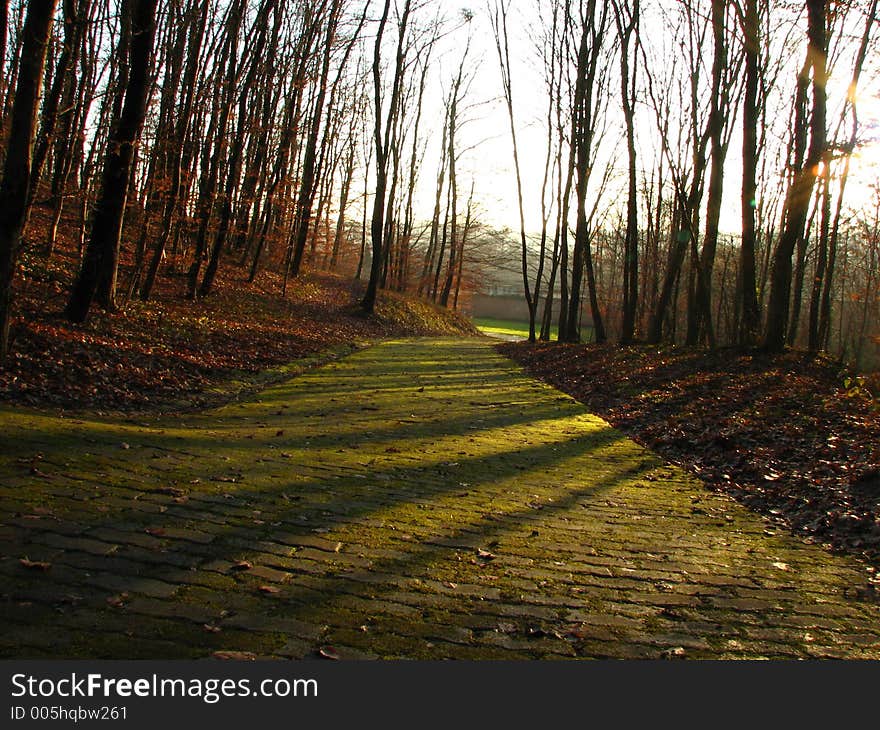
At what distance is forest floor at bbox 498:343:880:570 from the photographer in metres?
6.68

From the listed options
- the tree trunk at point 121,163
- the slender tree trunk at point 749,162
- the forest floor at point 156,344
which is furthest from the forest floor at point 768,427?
the tree trunk at point 121,163

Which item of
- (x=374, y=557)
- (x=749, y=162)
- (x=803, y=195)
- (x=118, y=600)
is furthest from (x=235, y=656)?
(x=749, y=162)

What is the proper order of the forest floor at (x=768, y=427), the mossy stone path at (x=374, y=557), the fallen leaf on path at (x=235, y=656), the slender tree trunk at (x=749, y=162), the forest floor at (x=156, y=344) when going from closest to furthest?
the fallen leaf on path at (x=235, y=656), the mossy stone path at (x=374, y=557), the forest floor at (x=768, y=427), the forest floor at (x=156, y=344), the slender tree trunk at (x=749, y=162)

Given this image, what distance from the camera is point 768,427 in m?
9.80

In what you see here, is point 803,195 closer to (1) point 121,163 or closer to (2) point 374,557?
(1) point 121,163

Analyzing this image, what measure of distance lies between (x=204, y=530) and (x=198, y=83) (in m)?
16.1

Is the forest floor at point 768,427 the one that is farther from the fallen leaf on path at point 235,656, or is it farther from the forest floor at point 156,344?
the forest floor at point 156,344

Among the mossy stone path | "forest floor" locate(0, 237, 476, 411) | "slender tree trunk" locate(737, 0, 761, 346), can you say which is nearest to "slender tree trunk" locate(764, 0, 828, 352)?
"slender tree trunk" locate(737, 0, 761, 346)

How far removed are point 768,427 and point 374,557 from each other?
24.4 ft

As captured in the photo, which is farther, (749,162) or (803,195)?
(749,162)

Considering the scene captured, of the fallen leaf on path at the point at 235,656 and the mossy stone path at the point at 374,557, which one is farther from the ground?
the mossy stone path at the point at 374,557

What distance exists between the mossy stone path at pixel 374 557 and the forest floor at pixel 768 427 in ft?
1.98

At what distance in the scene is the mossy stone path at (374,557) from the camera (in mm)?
3549

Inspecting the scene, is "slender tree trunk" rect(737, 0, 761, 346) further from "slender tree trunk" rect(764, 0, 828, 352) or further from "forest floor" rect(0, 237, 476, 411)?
"forest floor" rect(0, 237, 476, 411)
